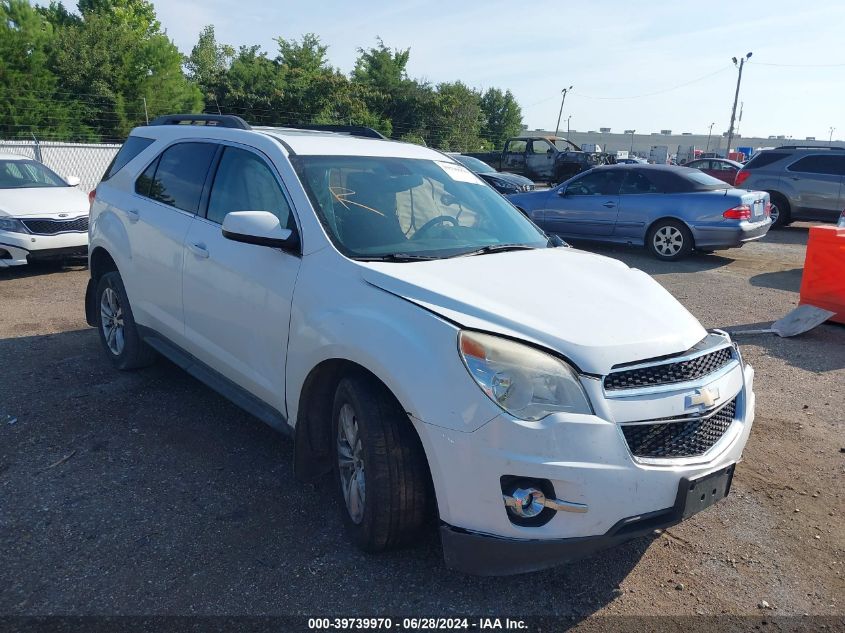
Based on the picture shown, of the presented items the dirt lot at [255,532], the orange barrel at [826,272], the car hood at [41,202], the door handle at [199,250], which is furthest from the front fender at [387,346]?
the car hood at [41,202]

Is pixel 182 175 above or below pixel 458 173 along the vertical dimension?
below

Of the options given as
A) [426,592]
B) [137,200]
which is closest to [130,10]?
[137,200]

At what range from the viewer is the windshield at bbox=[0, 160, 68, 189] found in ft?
32.0

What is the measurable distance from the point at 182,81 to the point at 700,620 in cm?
3382

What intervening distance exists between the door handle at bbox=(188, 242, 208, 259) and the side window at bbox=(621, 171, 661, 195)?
364 inches

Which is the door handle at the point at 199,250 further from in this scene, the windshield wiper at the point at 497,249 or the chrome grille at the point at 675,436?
the chrome grille at the point at 675,436

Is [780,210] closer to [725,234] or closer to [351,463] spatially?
[725,234]

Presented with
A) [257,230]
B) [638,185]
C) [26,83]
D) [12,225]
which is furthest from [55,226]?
[26,83]

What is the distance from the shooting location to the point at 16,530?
3232mm

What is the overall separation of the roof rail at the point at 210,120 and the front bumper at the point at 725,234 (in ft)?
27.4

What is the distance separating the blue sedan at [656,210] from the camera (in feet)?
35.2

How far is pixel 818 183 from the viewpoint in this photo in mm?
14398

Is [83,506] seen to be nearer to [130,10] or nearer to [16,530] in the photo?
[16,530]

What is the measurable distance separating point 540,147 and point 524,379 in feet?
74.2
